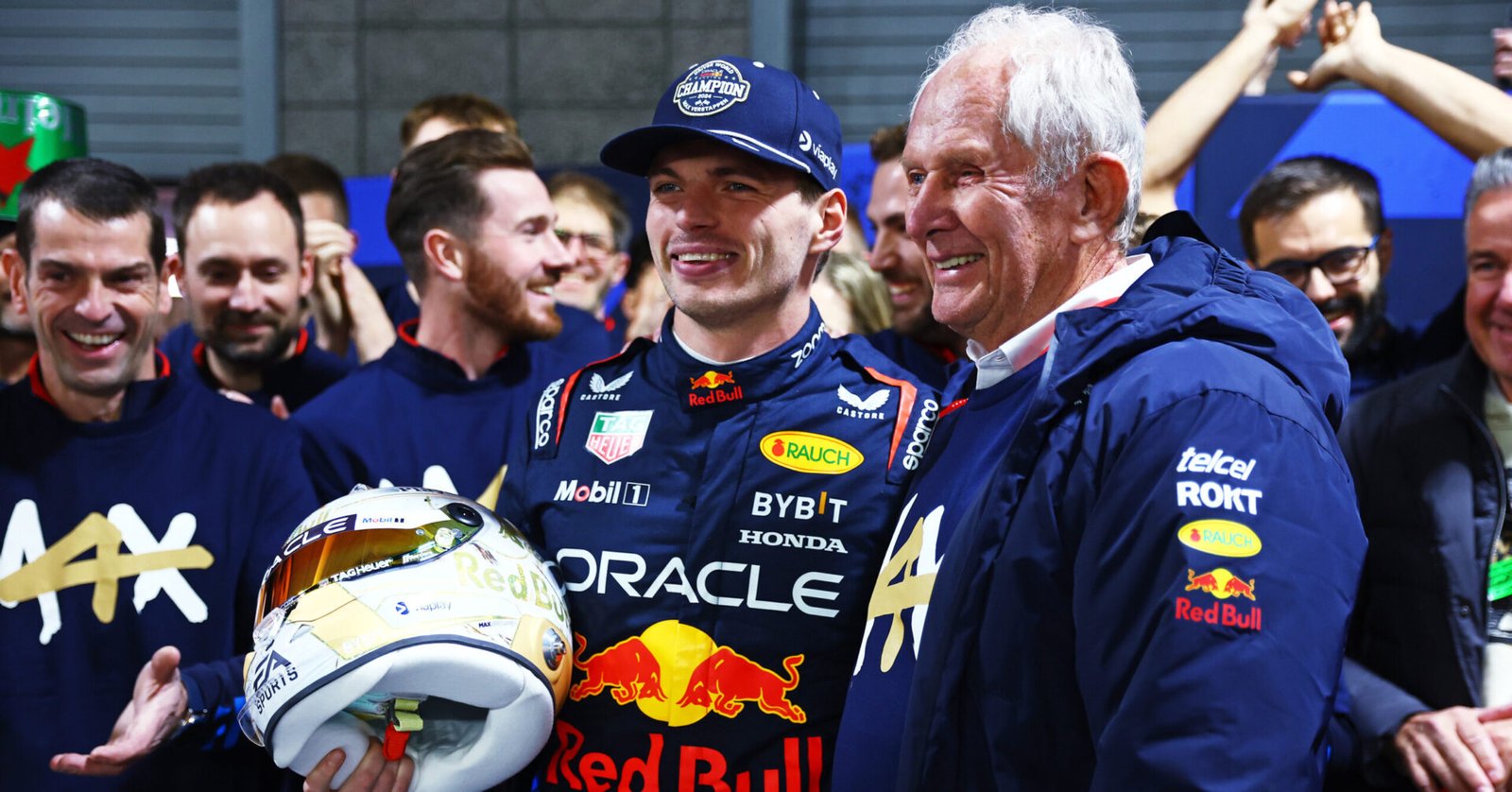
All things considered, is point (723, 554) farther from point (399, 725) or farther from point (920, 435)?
point (399, 725)

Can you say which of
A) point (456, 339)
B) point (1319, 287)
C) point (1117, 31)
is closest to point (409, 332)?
point (456, 339)

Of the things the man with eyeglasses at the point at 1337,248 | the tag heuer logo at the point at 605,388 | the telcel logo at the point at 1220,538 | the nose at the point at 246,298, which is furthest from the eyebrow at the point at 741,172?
the nose at the point at 246,298

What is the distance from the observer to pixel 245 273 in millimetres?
3447

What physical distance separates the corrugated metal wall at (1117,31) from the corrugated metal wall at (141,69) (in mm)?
3426

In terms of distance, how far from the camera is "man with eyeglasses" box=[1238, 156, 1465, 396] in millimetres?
3193

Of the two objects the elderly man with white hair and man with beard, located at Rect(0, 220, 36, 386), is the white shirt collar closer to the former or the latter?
the elderly man with white hair

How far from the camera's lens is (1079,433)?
4.45 ft

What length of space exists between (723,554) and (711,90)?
709 millimetres

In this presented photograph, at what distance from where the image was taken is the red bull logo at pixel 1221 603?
1.20 metres

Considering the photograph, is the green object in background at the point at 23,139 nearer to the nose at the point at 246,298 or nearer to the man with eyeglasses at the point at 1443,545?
the nose at the point at 246,298

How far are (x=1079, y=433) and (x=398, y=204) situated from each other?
2.31m

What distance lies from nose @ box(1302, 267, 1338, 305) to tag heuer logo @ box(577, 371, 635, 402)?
1.76 metres

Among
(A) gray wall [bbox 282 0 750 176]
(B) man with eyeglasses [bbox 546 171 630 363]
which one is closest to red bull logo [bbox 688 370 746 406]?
(B) man with eyeglasses [bbox 546 171 630 363]

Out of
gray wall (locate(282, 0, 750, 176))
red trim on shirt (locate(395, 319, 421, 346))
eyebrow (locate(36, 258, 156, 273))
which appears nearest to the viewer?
eyebrow (locate(36, 258, 156, 273))
